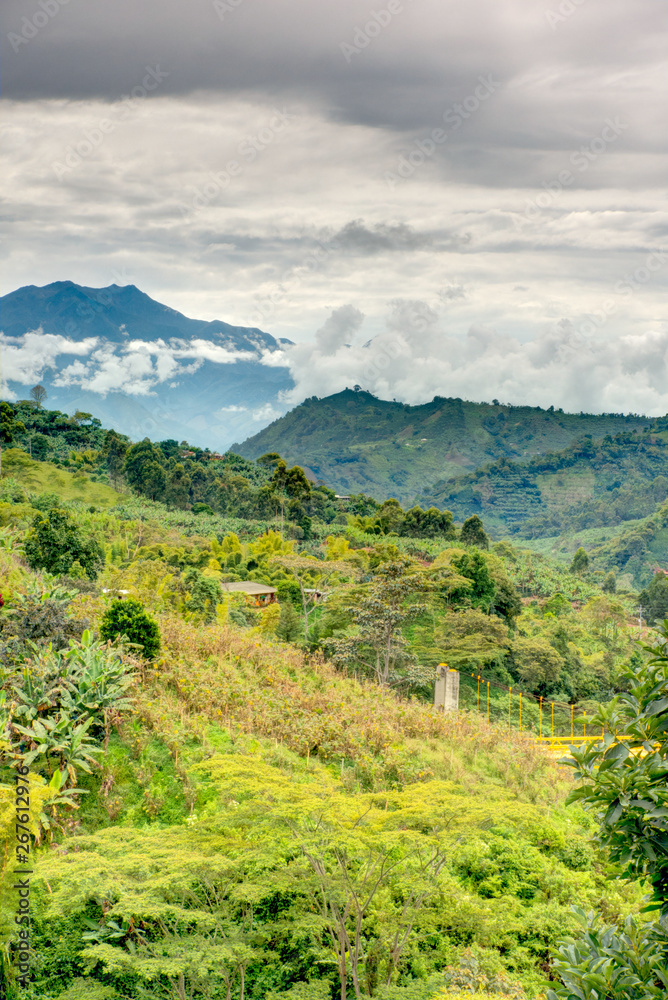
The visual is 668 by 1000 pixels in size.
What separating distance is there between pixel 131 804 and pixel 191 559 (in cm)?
1637

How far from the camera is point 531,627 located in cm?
2262

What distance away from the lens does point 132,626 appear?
8.20 meters

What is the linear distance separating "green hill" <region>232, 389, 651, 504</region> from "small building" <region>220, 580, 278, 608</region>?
102285mm

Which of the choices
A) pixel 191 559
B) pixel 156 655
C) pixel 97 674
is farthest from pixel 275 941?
pixel 191 559

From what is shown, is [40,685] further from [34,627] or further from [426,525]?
[426,525]

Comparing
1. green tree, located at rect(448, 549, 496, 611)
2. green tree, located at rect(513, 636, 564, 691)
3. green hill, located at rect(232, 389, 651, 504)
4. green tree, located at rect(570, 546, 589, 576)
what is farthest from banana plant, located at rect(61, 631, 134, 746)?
green hill, located at rect(232, 389, 651, 504)

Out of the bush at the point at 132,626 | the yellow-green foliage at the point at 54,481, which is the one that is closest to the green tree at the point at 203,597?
the bush at the point at 132,626

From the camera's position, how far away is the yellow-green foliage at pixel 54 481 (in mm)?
33306

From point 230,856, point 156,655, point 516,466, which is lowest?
point 230,856

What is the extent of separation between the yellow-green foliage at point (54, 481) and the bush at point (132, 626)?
25.4 meters

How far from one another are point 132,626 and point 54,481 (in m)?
29.9

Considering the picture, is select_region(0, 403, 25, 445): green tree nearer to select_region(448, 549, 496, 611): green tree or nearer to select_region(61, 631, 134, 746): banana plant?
select_region(448, 549, 496, 611): green tree

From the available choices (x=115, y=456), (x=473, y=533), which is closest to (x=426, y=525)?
(x=473, y=533)

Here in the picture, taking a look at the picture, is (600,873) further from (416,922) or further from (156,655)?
(156,655)
